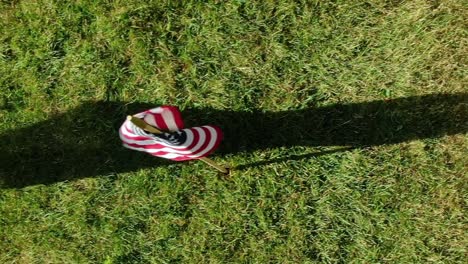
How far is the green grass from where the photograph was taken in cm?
477

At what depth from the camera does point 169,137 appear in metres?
3.86

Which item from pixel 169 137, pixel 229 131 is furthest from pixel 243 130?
pixel 169 137

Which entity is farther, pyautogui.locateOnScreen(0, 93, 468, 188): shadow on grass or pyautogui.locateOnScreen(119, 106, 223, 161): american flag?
pyautogui.locateOnScreen(0, 93, 468, 188): shadow on grass

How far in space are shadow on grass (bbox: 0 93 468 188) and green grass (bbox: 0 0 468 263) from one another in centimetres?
1

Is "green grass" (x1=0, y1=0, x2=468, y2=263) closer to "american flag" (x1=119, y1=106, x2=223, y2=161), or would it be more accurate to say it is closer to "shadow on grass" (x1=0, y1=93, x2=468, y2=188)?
"shadow on grass" (x1=0, y1=93, x2=468, y2=188)

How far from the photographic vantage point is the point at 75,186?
16.6ft

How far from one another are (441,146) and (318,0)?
177 centimetres

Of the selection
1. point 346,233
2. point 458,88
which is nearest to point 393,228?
point 346,233

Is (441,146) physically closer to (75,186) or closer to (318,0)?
(318,0)

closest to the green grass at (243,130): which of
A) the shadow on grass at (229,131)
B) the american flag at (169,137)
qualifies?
the shadow on grass at (229,131)

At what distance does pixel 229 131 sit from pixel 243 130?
0.13 metres

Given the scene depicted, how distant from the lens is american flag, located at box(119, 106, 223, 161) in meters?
3.75

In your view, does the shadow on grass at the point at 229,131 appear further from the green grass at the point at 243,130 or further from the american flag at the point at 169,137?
the american flag at the point at 169,137

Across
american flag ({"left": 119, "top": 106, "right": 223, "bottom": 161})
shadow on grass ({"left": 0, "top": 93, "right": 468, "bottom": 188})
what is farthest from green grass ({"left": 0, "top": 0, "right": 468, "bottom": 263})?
american flag ({"left": 119, "top": 106, "right": 223, "bottom": 161})
